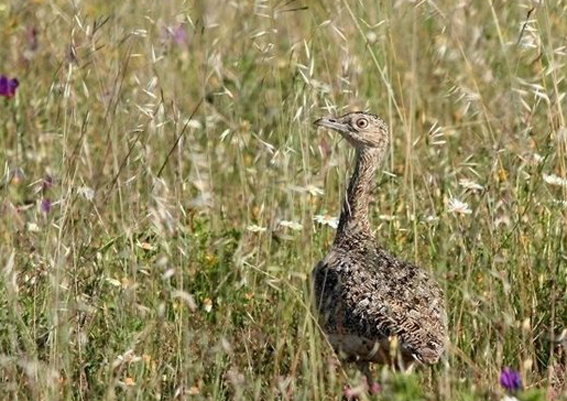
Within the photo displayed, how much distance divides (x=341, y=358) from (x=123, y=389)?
83cm

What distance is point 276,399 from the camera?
15.1 feet

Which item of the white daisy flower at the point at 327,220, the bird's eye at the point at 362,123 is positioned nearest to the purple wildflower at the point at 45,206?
the white daisy flower at the point at 327,220

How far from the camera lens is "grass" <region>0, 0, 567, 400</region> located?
441 cm

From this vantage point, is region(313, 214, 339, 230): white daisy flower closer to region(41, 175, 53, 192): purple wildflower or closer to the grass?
the grass

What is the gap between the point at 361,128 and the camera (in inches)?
219

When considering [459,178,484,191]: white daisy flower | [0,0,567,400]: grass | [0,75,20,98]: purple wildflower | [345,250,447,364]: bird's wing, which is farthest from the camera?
[0,75,20,98]: purple wildflower

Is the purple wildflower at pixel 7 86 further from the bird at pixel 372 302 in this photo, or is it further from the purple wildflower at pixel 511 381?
the purple wildflower at pixel 511 381

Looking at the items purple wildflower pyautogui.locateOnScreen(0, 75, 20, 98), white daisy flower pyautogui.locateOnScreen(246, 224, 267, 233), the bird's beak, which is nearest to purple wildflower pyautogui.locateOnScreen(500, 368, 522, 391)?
white daisy flower pyautogui.locateOnScreen(246, 224, 267, 233)

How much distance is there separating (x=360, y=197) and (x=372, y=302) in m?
Answer: 0.84

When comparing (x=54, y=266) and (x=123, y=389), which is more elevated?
(x=54, y=266)

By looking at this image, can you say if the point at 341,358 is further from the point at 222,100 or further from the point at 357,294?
the point at 222,100

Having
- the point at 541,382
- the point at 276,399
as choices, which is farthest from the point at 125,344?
the point at 541,382

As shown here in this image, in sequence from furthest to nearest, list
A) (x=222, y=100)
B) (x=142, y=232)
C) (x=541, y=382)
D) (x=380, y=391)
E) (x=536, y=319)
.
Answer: (x=222, y=100) → (x=142, y=232) → (x=536, y=319) → (x=541, y=382) → (x=380, y=391)

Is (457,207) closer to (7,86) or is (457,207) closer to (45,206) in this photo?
(45,206)
